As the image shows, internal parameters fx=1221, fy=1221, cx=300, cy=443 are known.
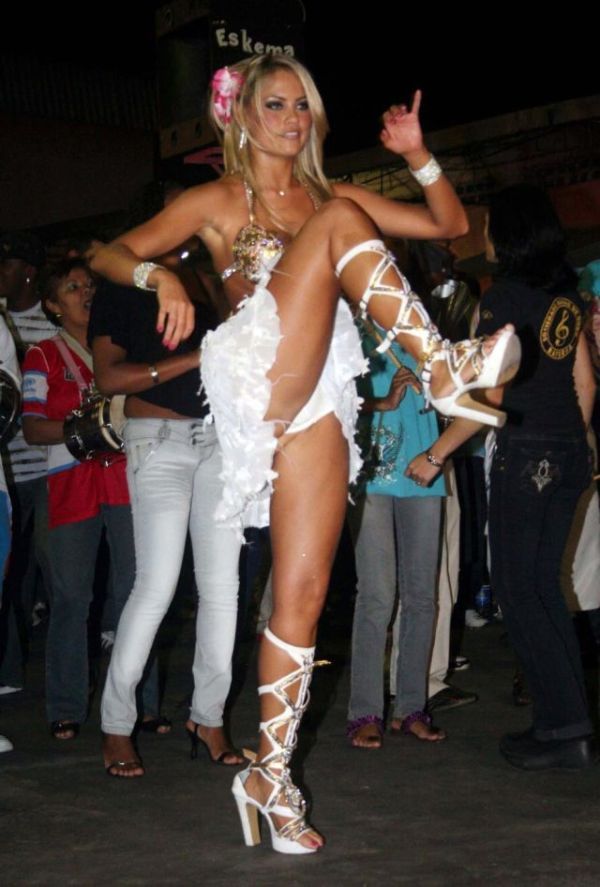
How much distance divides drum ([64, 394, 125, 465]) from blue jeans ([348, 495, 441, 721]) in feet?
3.10

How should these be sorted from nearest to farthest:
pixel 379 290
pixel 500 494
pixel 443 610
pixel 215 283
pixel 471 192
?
pixel 379 290 → pixel 500 494 → pixel 215 283 → pixel 443 610 → pixel 471 192

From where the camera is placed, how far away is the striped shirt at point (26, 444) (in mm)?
5699

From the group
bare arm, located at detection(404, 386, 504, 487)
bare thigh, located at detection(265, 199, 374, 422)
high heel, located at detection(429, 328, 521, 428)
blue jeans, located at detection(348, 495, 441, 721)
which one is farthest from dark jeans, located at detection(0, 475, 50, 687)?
high heel, located at detection(429, 328, 521, 428)

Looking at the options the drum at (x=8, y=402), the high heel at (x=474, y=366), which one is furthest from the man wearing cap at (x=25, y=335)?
the high heel at (x=474, y=366)

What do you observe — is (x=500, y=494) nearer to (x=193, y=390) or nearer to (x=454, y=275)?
(x=193, y=390)

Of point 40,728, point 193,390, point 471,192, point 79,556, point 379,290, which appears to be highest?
point 471,192

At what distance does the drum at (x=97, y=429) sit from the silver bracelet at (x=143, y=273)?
4.02ft

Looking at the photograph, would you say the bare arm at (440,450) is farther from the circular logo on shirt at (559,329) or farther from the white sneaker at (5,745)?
the white sneaker at (5,745)

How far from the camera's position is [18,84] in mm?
12938

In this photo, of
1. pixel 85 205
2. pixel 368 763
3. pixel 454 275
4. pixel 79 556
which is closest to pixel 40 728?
pixel 79 556

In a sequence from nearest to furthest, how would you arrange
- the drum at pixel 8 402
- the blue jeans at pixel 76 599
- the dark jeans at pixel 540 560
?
1. the dark jeans at pixel 540 560
2. the drum at pixel 8 402
3. the blue jeans at pixel 76 599

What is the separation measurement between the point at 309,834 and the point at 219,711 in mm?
1058

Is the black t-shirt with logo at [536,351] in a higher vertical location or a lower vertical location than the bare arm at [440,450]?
higher

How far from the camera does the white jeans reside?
399 centimetres
